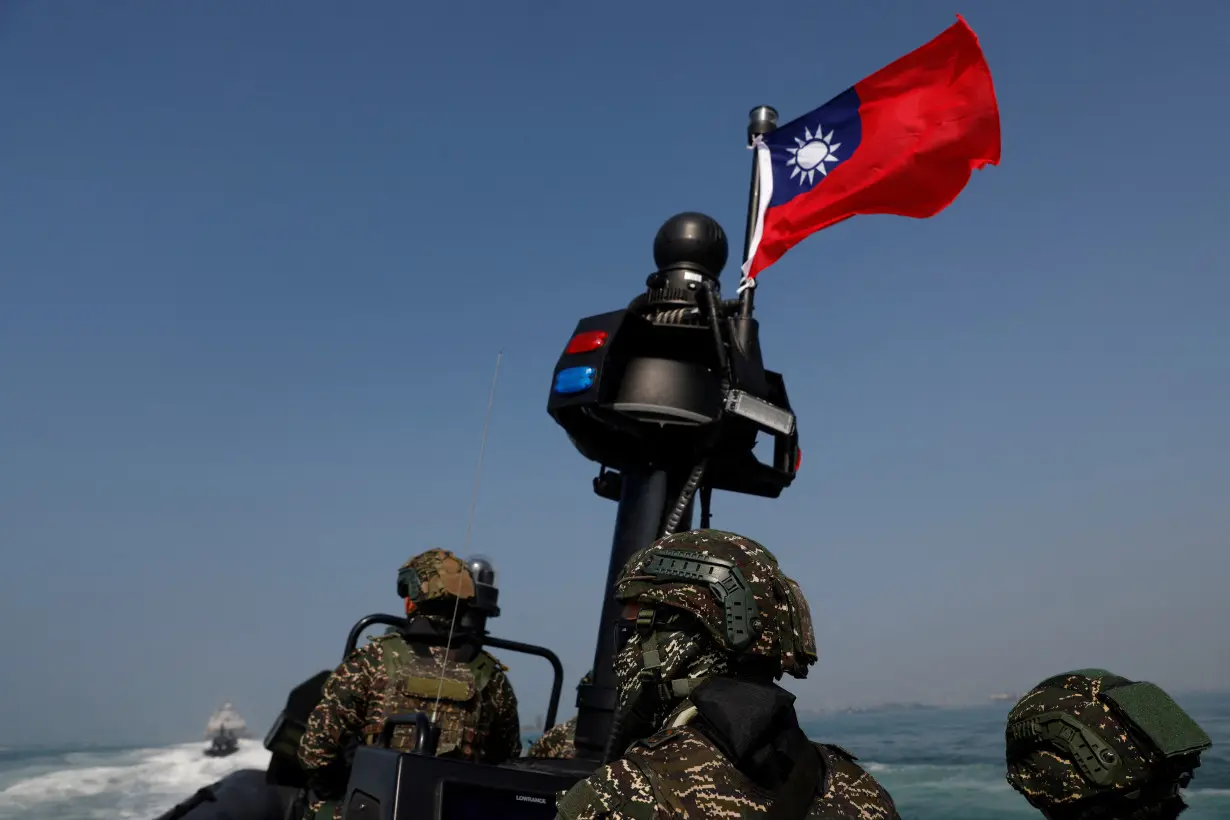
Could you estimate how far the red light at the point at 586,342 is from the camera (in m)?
5.82

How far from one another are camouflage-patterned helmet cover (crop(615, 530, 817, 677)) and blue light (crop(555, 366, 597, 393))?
2.95 metres

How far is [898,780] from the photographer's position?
53.2 ft

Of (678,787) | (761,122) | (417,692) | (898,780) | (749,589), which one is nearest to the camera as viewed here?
(678,787)

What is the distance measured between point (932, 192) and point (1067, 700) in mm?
4889

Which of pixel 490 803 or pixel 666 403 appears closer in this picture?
pixel 490 803

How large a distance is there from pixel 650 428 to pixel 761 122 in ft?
9.01

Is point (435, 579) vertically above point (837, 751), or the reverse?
point (435, 579)

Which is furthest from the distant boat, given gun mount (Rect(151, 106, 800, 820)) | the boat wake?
gun mount (Rect(151, 106, 800, 820))

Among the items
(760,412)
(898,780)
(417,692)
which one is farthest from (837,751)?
(898,780)

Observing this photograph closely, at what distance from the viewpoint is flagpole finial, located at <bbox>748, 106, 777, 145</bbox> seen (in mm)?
7082

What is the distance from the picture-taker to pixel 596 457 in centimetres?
608

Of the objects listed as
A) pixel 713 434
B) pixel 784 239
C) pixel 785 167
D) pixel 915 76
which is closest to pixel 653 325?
pixel 713 434

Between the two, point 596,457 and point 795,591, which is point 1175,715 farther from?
point 596,457

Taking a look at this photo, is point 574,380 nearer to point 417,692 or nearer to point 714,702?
point 417,692
